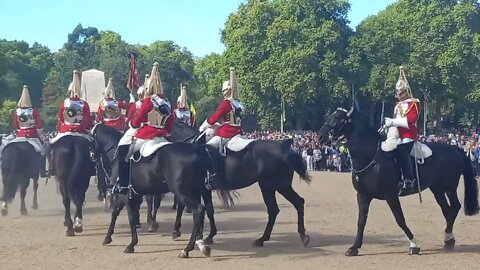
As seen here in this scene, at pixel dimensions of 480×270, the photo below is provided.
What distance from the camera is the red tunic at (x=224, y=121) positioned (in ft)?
41.4

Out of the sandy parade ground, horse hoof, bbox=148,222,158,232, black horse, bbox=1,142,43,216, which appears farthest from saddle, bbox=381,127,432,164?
black horse, bbox=1,142,43,216

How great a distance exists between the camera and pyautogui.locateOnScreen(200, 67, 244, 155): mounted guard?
41.4 ft

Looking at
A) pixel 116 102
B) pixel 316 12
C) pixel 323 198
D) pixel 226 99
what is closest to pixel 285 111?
pixel 316 12

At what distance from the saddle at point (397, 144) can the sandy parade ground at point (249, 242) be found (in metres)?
1.51

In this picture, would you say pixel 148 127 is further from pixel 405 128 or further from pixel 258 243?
pixel 405 128

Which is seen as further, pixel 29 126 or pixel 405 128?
pixel 29 126

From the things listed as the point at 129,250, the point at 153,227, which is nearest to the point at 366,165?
the point at 129,250

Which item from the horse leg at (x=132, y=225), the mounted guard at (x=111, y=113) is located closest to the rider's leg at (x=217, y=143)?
the horse leg at (x=132, y=225)

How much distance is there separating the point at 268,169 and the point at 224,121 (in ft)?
4.11

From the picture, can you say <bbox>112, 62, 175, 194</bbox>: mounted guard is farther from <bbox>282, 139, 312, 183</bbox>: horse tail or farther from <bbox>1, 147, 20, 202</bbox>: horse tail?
<bbox>1, 147, 20, 202</bbox>: horse tail

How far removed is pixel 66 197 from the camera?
45.2 feet

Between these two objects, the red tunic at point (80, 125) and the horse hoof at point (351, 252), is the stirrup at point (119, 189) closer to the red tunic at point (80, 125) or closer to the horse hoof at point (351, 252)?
the red tunic at point (80, 125)

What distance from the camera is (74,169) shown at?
44.9ft

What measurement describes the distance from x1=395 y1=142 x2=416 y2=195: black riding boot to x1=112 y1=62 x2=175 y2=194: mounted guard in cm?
374
